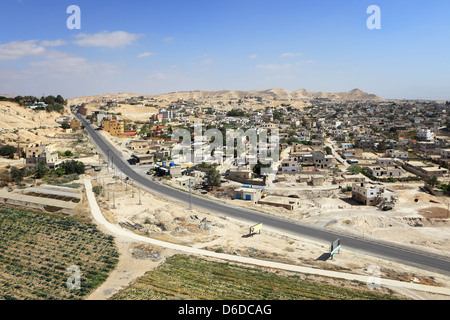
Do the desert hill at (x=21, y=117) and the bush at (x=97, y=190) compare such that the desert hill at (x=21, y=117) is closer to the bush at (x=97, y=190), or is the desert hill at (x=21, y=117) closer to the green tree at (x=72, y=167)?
the green tree at (x=72, y=167)

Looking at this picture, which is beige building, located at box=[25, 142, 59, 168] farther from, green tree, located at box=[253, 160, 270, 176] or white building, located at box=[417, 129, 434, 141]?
white building, located at box=[417, 129, 434, 141]

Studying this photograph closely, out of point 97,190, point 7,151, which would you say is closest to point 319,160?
point 97,190

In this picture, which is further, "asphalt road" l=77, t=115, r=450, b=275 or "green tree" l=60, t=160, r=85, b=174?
"green tree" l=60, t=160, r=85, b=174

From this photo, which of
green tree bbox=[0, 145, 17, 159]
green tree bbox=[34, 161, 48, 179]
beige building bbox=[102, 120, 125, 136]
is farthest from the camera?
beige building bbox=[102, 120, 125, 136]

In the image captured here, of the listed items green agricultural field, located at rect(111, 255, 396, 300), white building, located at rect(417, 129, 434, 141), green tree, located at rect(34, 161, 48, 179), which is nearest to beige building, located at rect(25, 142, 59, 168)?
green tree, located at rect(34, 161, 48, 179)

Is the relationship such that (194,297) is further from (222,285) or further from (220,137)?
(220,137)

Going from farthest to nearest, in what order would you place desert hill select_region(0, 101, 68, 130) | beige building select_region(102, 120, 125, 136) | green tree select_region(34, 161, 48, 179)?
beige building select_region(102, 120, 125, 136) → desert hill select_region(0, 101, 68, 130) → green tree select_region(34, 161, 48, 179)
